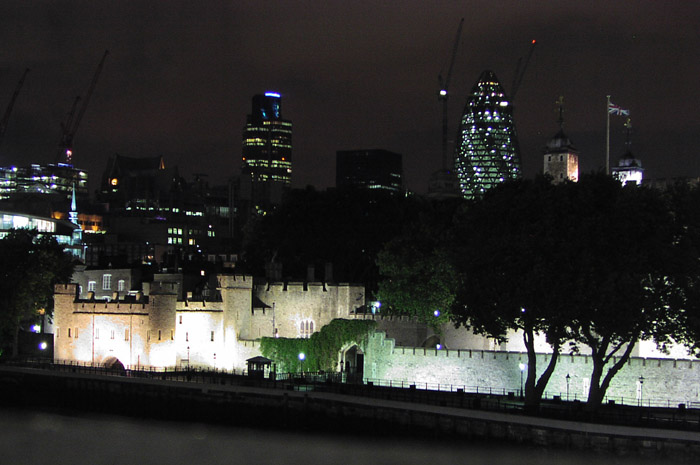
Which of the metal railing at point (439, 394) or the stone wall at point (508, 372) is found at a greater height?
the stone wall at point (508, 372)

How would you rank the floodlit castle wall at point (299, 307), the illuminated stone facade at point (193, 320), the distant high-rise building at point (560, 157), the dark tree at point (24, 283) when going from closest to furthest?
the illuminated stone facade at point (193, 320)
the floodlit castle wall at point (299, 307)
the dark tree at point (24, 283)
the distant high-rise building at point (560, 157)

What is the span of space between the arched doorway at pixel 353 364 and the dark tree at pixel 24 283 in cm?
2504

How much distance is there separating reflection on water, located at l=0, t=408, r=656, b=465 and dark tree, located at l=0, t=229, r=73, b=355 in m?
20.9

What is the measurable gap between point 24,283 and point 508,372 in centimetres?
3787

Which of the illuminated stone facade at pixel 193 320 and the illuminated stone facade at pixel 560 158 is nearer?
the illuminated stone facade at pixel 193 320

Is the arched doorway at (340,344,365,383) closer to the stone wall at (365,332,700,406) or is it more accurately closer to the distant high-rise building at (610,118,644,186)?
the stone wall at (365,332,700,406)

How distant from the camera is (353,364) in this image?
2552 inches

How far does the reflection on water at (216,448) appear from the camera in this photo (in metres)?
43.9

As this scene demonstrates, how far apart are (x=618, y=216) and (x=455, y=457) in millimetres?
14330

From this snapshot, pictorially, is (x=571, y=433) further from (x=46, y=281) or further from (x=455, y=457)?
(x=46, y=281)

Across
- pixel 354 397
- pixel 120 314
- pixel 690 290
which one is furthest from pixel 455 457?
pixel 120 314

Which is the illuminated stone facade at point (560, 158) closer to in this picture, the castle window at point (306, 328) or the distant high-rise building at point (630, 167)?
the distant high-rise building at point (630, 167)

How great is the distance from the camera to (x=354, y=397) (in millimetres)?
53156

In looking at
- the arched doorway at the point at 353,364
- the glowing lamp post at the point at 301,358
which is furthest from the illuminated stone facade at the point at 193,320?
the arched doorway at the point at 353,364
